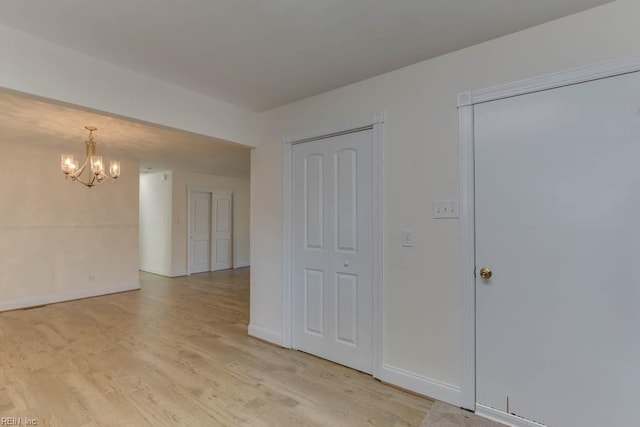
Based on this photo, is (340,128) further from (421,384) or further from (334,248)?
(421,384)

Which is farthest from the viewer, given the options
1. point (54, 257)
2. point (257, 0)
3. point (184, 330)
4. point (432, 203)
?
point (54, 257)

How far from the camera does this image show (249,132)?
131 inches

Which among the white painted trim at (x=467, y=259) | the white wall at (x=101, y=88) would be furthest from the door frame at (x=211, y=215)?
the white painted trim at (x=467, y=259)

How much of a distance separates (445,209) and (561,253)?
69 cm

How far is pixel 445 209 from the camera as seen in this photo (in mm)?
2188

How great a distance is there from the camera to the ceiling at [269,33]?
167cm

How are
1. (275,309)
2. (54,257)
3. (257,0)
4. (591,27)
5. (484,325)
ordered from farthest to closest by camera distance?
1. (54,257)
2. (275,309)
3. (484,325)
4. (591,27)
5. (257,0)

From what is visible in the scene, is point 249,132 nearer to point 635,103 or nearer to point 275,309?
point 275,309

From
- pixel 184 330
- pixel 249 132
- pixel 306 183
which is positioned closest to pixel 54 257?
pixel 184 330

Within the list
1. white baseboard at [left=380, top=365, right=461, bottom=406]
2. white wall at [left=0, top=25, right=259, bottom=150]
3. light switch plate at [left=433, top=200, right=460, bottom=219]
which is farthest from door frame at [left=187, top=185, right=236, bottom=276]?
light switch plate at [left=433, top=200, right=460, bottom=219]

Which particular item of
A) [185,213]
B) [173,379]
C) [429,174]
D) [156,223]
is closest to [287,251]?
[173,379]

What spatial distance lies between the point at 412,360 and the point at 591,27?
234cm

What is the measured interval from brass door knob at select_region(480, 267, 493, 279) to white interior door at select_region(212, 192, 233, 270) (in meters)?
6.69

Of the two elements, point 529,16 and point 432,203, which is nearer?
point 529,16
